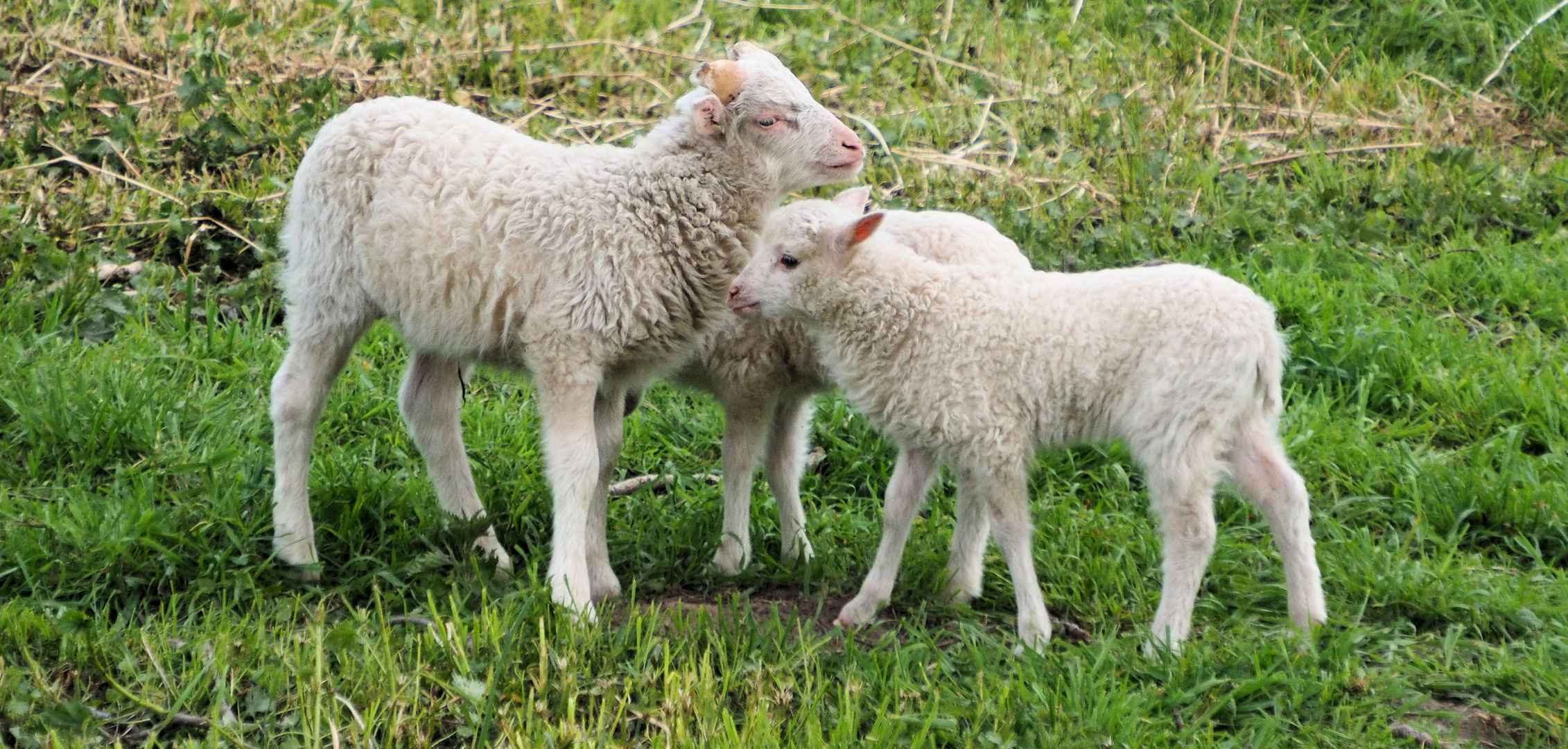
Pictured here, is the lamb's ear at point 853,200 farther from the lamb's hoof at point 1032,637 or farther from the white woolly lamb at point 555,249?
the lamb's hoof at point 1032,637

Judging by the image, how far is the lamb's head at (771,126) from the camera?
14.2 ft

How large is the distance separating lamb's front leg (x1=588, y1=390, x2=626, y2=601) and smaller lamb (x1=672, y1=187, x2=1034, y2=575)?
0.85ft

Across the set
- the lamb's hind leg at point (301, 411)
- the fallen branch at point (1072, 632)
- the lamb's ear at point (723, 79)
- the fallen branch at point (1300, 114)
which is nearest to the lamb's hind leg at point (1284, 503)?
the fallen branch at point (1072, 632)

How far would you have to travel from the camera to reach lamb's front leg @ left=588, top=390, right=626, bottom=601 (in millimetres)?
4582

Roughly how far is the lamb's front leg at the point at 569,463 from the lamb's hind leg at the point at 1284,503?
5.90 feet

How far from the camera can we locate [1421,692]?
379 centimetres

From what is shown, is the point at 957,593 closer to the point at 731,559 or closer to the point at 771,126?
the point at 731,559

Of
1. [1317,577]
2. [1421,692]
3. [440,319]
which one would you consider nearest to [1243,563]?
[1317,577]

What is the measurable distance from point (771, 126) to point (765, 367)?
2.50ft

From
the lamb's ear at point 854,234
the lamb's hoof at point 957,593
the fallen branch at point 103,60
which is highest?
the lamb's ear at point 854,234

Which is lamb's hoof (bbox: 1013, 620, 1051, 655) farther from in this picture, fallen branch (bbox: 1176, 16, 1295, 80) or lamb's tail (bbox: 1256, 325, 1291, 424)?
fallen branch (bbox: 1176, 16, 1295, 80)

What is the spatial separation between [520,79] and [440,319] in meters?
4.10

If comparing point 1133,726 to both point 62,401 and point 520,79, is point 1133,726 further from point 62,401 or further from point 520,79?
point 520,79

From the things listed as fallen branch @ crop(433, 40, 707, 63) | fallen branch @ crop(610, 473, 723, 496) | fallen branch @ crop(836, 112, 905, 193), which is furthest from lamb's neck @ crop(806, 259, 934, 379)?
fallen branch @ crop(433, 40, 707, 63)
